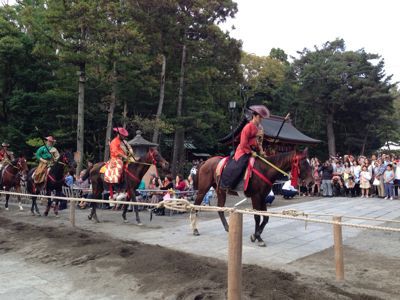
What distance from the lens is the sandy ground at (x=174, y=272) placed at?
4.81 meters

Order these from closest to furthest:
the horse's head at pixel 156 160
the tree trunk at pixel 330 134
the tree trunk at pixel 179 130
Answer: the horse's head at pixel 156 160, the tree trunk at pixel 179 130, the tree trunk at pixel 330 134

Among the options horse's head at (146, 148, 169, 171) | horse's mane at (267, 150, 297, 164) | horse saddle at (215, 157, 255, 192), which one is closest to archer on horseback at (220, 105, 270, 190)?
horse saddle at (215, 157, 255, 192)

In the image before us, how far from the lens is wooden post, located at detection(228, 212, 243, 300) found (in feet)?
13.2

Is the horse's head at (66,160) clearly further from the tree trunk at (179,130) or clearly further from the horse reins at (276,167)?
the tree trunk at (179,130)

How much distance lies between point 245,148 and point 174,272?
3.42 meters

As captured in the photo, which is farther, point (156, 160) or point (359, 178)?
point (359, 178)

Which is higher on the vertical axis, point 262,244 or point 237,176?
point 237,176

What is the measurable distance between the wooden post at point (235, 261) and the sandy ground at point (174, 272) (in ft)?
1.85

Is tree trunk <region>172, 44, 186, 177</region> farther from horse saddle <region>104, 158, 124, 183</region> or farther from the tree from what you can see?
the tree

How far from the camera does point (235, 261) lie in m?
4.07

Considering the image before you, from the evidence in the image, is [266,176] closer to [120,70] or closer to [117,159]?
[117,159]

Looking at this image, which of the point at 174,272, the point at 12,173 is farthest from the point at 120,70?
the point at 174,272

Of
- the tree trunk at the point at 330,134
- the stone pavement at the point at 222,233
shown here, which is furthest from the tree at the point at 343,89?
the stone pavement at the point at 222,233

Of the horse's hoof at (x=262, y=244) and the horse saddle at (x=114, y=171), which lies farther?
the horse saddle at (x=114, y=171)
